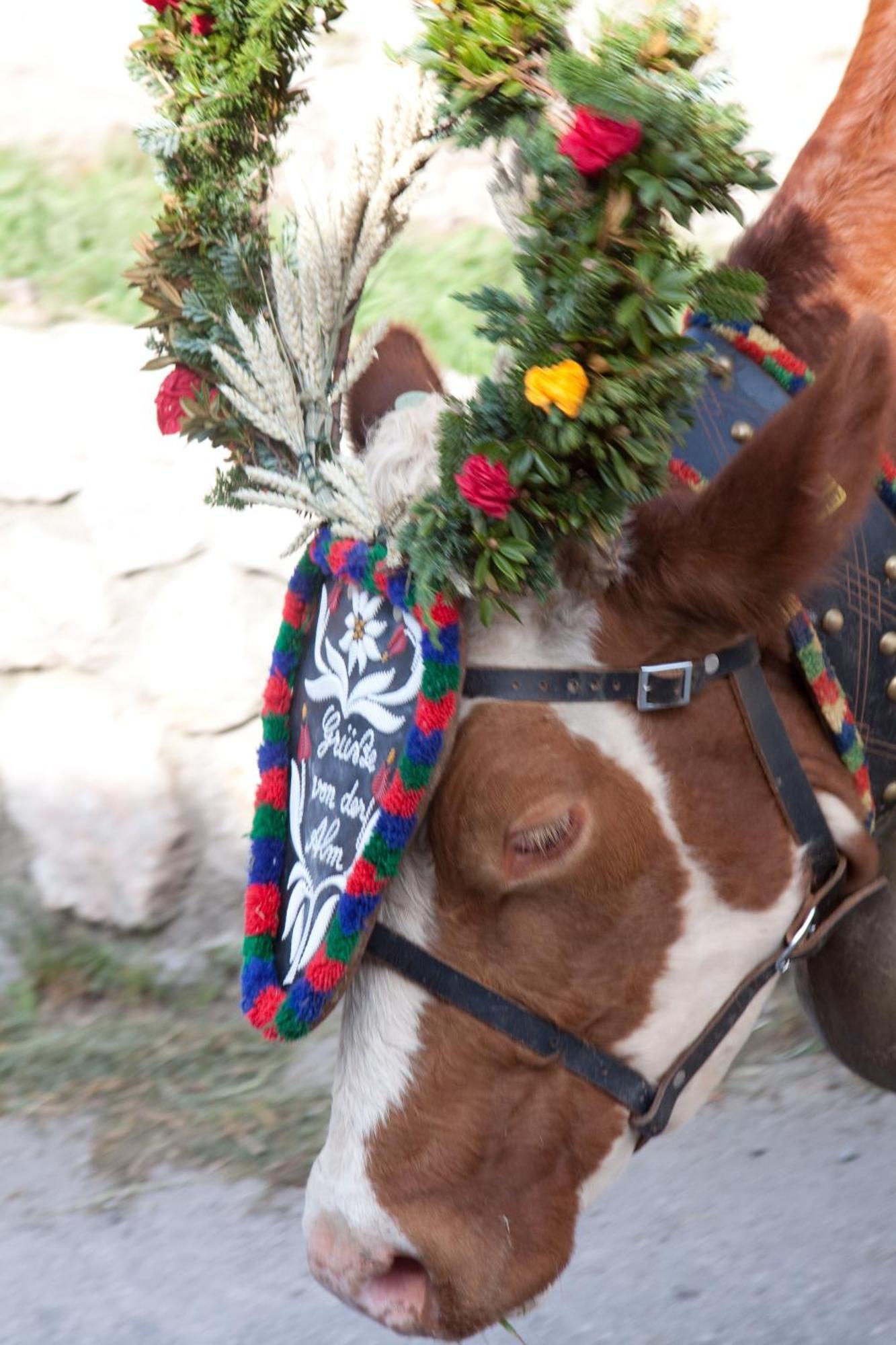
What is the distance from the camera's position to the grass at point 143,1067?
335 centimetres

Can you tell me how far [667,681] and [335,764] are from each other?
1.28 feet

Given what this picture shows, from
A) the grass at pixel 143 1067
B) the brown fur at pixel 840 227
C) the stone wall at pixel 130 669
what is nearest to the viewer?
the brown fur at pixel 840 227

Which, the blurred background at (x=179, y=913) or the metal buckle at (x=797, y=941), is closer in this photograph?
the metal buckle at (x=797, y=941)

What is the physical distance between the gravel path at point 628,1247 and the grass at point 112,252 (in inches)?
85.9

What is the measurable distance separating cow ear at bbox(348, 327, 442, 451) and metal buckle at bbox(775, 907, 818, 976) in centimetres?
83

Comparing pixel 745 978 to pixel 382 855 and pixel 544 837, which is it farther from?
pixel 382 855

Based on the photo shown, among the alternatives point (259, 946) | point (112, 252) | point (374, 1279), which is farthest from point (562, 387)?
point (112, 252)

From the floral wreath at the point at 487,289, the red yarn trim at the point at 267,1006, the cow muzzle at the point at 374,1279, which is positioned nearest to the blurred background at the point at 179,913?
the floral wreath at the point at 487,289

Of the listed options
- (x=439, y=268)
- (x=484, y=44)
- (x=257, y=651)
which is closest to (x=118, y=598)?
(x=257, y=651)

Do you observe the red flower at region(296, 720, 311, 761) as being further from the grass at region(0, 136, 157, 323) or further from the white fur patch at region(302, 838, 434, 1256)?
the grass at region(0, 136, 157, 323)

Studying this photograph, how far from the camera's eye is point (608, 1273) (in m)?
2.89

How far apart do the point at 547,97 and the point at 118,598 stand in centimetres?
270

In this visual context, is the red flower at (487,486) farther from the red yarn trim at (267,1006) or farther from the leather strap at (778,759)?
the red yarn trim at (267,1006)

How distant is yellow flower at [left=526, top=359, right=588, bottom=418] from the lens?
1507 mm
